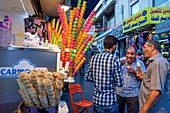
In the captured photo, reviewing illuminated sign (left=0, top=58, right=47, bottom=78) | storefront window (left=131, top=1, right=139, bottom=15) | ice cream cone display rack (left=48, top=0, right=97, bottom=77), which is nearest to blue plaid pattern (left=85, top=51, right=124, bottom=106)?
ice cream cone display rack (left=48, top=0, right=97, bottom=77)

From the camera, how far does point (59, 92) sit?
1.14m

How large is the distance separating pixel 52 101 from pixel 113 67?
114cm

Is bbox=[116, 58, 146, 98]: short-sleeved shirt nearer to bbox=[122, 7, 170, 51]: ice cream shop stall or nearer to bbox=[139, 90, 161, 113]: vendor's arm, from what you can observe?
bbox=[139, 90, 161, 113]: vendor's arm

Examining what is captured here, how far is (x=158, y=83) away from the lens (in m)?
1.79

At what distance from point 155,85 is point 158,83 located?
4 centimetres

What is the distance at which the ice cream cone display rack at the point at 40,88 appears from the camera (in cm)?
107

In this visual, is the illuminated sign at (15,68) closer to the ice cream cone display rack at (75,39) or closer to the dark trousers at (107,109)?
the ice cream cone display rack at (75,39)

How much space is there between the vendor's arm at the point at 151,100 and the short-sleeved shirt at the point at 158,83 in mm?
44

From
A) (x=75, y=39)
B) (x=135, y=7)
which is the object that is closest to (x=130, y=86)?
(x=75, y=39)

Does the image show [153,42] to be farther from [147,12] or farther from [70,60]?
[147,12]

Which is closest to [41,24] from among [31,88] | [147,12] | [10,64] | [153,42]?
[10,64]

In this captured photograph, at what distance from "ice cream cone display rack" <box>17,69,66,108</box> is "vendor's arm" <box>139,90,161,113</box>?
112 cm

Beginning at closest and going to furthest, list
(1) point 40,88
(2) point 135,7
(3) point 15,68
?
(1) point 40,88, (3) point 15,68, (2) point 135,7

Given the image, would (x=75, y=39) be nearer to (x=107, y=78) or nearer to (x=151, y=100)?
(x=107, y=78)
